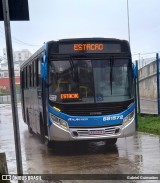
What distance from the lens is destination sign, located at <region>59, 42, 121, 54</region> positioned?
1142 centimetres

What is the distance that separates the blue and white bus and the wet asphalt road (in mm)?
574

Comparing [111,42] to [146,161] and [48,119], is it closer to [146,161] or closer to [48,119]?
[48,119]

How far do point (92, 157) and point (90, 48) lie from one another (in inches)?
120

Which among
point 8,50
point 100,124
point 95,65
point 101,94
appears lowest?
point 100,124

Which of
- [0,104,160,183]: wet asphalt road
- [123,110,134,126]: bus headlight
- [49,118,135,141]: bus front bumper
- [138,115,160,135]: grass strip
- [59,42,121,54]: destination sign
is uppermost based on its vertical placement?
[59,42,121,54]: destination sign

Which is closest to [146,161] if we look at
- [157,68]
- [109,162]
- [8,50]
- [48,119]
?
[109,162]

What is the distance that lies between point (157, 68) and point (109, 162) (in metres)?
9.18

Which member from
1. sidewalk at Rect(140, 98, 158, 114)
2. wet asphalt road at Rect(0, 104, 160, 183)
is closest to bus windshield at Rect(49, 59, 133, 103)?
wet asphalt road at Rect(0, 104, 160, 183)

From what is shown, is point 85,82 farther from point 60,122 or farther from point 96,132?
point 96,132

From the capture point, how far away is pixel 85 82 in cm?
1126

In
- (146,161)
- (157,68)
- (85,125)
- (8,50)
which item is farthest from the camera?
(157,68)

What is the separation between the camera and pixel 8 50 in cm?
520

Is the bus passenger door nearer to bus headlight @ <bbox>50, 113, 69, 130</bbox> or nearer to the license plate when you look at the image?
bus headlight @ <bbox>50, 113, 69, 130</bbox>

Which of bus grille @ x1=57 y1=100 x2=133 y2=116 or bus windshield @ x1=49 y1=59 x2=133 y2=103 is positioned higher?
bus windshield @ x1=49 y1=59 x2=133 y2=103
